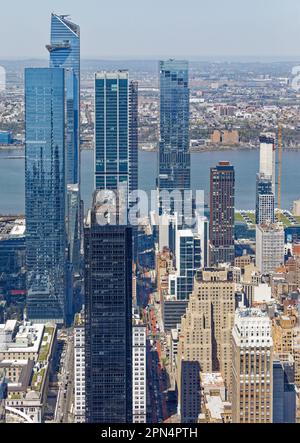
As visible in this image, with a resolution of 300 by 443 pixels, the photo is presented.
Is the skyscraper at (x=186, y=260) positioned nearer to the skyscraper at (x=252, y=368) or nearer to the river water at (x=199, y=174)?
the river water at (x=199, y=174)

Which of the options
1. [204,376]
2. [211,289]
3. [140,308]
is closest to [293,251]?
[211,289]

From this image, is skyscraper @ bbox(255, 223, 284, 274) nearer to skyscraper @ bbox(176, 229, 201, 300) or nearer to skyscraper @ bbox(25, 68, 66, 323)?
skyscraper @ bbox(176, 229, 201, 300)

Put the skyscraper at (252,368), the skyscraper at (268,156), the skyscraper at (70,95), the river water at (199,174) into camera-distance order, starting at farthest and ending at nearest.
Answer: the skyscraper at (268,156) < the river water at (199,174) < the skyscraper at (70,95) < the skyscraper at (252,368)

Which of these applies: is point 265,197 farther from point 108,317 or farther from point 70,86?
point 108,317

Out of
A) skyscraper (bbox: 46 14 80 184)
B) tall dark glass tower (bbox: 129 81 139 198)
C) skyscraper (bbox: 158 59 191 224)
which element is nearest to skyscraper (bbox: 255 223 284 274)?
skyscraper (bbox: 158 59 191 224)

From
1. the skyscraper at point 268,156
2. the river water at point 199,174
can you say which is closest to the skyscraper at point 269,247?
the river water at point 199,174

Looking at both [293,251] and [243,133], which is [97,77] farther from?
[293,251]

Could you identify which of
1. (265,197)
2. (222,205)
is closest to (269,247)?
(222,205)
